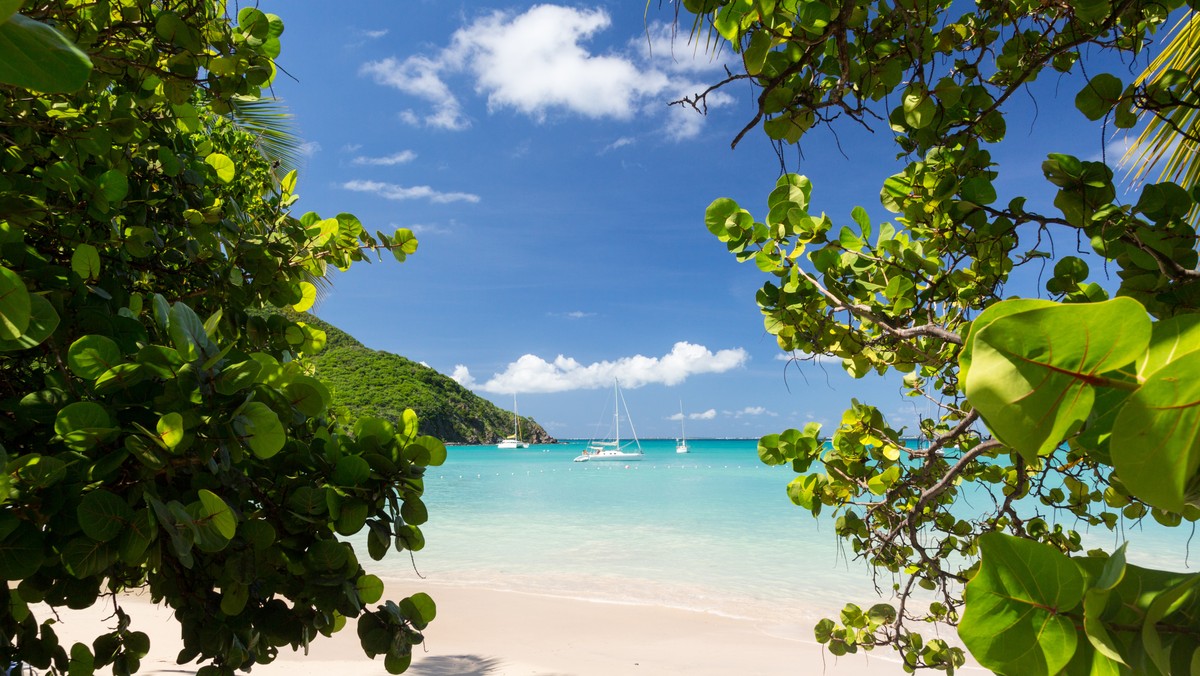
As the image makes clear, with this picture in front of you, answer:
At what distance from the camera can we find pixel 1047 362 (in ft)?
1.12

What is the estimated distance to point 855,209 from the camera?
1.85 meters

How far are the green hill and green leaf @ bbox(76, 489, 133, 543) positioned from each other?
38.6 metres

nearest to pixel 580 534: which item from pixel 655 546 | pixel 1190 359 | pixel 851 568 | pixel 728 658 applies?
pixel 655 546

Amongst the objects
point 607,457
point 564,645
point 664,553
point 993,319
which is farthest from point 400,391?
point 993,319

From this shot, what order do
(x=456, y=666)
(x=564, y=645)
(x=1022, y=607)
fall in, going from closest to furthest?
(x=1022, y=607), (x=456, y=666), (x=564, y=645)

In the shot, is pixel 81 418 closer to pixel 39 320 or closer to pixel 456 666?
pixel 39 320

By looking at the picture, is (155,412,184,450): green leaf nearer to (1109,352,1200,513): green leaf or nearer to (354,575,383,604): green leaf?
(354,575,383,604): green leaf

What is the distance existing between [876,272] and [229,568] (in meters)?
1.75

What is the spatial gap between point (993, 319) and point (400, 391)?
6187cm

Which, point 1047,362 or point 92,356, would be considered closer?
point 1047,362

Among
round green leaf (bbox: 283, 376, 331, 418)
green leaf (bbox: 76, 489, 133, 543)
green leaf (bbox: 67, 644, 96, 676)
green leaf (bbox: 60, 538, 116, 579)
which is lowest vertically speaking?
green leaf (bbox: 67, 644, 96, 676)

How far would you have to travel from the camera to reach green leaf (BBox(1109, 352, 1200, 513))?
308 millimetres

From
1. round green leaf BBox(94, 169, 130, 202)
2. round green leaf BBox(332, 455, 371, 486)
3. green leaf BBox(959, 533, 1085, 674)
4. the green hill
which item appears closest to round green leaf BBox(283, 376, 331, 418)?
round green leaf BBox(332, 455, 371, 486)

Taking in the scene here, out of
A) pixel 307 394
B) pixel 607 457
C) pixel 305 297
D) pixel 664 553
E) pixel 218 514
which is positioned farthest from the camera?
pixel 607 457
